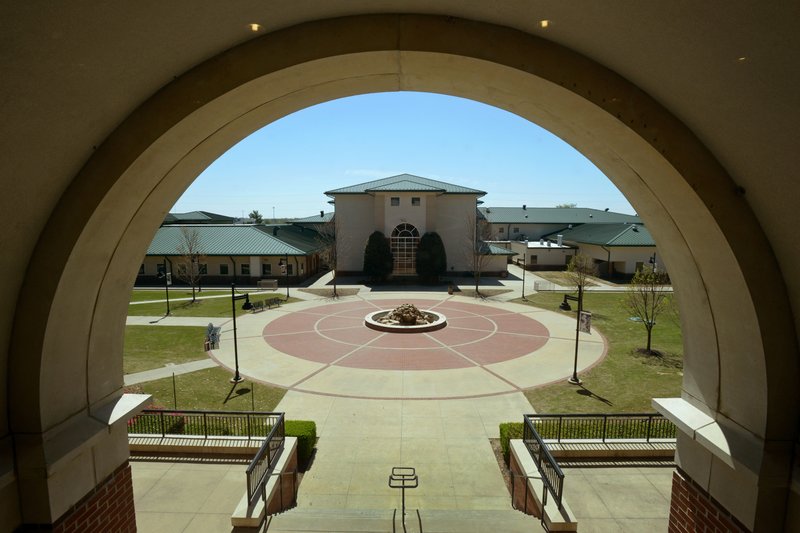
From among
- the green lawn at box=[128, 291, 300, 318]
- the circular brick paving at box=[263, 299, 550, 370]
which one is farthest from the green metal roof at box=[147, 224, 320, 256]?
the circular brick paving at box=[263, 299, 550, 370]

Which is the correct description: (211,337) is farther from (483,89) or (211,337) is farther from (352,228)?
(352,228)

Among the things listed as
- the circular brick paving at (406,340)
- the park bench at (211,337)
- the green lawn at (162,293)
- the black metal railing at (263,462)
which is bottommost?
the circular brick paving at (406,340)

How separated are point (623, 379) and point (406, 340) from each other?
934 centimetres

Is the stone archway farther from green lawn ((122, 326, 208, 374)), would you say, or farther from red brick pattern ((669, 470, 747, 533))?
green lawn ((122, 326, 208, 374))

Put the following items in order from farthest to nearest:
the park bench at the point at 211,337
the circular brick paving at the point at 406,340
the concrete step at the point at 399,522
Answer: the circular brick paving at the point at 406,340
the park bench at the point at 211,337
the concrete step at the point at 399,522

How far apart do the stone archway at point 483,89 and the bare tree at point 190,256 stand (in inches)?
1195

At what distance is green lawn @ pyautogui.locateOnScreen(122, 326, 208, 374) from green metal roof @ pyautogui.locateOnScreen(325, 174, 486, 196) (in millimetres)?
20524

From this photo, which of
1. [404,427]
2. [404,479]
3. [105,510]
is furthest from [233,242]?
[105,510]

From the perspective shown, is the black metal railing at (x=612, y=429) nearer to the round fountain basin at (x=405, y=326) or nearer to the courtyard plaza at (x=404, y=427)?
the courtyard plaza at (x=404, y=427)

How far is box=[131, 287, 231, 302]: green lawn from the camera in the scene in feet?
101

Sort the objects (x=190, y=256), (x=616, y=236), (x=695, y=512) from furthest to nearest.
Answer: (x=616, y=236)
(x=190, y=256)
(x=695, y=512)

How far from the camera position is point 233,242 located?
3819cm

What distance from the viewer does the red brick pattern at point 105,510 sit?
3168 mm

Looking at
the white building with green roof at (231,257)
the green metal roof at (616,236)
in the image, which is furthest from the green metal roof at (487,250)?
the white building with green roof at (231,257)
